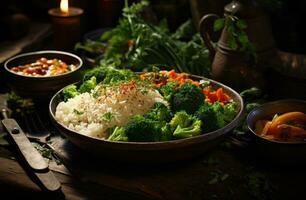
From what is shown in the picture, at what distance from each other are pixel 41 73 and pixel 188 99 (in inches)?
47.0

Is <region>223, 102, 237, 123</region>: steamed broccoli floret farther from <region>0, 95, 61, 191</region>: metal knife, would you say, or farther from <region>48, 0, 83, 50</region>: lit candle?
<region>48, 0, 83, 50</region>: lit candle

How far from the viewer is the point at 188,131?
2.49 meters

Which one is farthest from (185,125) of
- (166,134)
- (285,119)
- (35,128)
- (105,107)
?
(35,128)

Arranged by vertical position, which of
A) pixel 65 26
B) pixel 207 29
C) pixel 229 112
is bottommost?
pixel 229 112

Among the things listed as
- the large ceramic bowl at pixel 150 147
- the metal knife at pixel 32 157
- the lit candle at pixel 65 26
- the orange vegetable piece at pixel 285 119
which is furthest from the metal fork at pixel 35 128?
the orange vegetable piece at pixel 285 119

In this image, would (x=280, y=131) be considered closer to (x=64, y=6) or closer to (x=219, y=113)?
(x=219, y=113)

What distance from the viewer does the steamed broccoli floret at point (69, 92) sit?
2928 mm

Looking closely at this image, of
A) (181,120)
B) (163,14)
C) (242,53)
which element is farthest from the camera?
(163,14)

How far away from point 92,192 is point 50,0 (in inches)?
115

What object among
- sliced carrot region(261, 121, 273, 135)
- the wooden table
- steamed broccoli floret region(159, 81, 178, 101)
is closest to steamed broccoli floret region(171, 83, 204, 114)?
steamed broccoli floret region(159, 81, 178, 101)

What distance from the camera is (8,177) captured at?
255cm

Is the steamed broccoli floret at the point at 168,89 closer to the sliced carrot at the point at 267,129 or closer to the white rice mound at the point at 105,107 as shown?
the white rice mound at the point at 105,107

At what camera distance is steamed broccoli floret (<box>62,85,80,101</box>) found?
2928 mm

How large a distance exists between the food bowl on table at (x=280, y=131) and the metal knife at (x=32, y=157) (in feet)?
3.78
